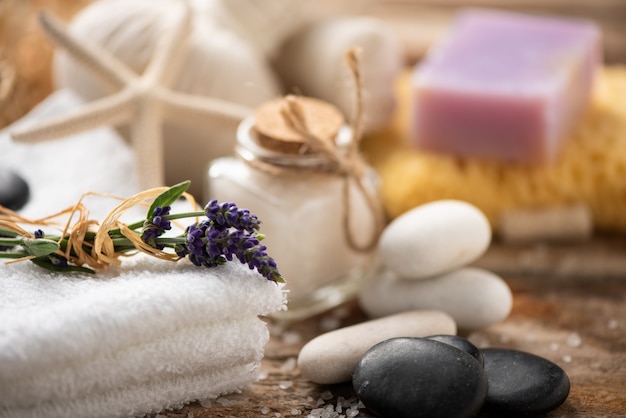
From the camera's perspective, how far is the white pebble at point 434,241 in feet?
3.02

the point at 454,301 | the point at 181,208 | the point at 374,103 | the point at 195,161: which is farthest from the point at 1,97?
the point at 454,301

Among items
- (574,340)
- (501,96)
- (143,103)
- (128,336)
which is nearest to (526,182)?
(501,96)

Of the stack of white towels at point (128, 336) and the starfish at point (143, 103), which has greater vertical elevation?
the starfish at point (143, 103)

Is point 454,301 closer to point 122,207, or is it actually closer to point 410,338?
point 410,338

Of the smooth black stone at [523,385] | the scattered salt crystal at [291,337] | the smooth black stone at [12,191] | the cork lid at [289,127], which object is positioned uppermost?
the cork lid at [289,127]

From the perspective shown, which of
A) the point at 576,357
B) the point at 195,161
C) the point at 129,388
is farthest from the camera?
the point at 195,161

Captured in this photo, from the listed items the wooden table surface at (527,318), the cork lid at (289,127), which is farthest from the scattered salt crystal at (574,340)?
the cork lid at (289,127)

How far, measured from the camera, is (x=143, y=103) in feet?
3.45

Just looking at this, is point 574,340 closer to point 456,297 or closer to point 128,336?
point 456,297

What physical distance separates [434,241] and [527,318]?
16 centimetres

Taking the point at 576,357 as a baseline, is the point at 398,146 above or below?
above

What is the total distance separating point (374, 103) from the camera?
4.01ft

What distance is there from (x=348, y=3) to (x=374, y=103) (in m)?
0.21

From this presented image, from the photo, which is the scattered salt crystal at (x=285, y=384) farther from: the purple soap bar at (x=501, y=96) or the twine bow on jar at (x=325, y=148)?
the purple soap bar at (x=501, y=96)
